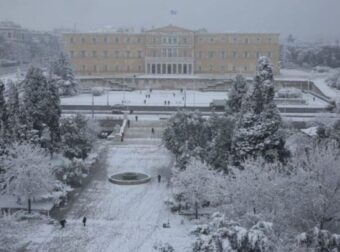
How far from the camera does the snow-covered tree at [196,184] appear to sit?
63.2 feet

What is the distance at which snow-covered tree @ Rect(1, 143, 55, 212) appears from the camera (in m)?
20.0

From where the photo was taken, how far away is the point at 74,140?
2584 cm

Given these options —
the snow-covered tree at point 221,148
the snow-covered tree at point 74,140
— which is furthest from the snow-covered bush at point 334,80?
the snow-covered tree at point 221,148

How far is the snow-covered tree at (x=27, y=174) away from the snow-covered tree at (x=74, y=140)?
14.2 feet

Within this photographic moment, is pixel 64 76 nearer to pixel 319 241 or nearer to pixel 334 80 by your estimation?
pixel 334 80

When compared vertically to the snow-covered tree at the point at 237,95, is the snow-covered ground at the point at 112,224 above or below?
below

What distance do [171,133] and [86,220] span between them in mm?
7307

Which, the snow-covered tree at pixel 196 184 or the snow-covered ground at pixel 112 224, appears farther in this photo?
the snow-covered tree at pixel 196 184

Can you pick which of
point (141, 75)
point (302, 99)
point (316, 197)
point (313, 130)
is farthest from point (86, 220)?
point (141, 75)

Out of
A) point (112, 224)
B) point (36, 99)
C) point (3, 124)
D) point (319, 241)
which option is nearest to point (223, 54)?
point (36, 99)

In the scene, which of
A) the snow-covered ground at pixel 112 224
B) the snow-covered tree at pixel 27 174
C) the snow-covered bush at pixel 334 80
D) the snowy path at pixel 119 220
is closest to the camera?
the snow-covered ground at pixel 112 224

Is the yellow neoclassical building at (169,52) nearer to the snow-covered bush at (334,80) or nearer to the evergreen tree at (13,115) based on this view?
the snow-covered bush at (334,80)

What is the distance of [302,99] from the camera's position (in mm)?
43094

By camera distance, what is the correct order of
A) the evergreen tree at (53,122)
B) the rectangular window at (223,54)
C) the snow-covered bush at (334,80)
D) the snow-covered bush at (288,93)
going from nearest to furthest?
the evergreen tree at (53,122)
the snow-covered bush at (288,93)
the snow-covered bush at (334,80)
the rectangular window at (223,54)
